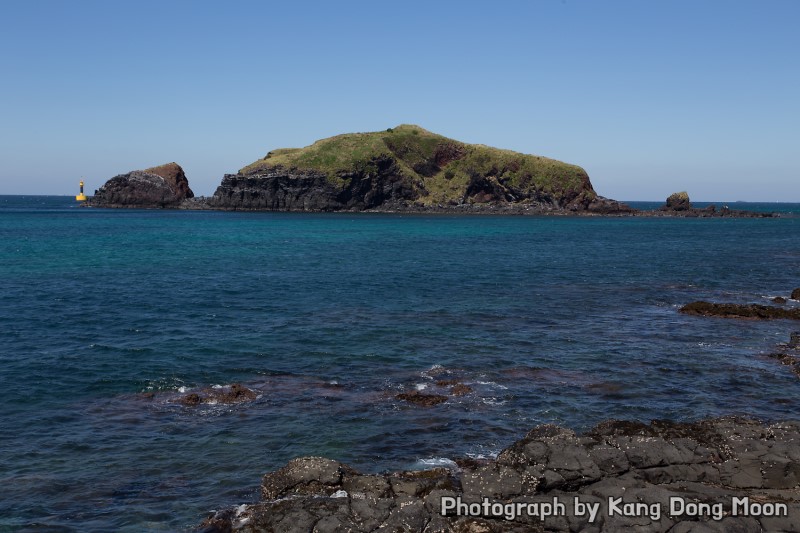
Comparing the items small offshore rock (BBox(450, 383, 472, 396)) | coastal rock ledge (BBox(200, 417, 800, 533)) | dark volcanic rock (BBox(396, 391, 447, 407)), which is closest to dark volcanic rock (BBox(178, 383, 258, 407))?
dark volcanic rock (BBox(396, 391, 447, 407))

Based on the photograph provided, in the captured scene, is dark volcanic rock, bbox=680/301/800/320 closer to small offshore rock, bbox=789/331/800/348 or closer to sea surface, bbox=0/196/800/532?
sea surface, bbox=0/196/800/532

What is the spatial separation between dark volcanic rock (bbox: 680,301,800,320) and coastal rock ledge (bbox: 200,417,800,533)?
2729 centimetres

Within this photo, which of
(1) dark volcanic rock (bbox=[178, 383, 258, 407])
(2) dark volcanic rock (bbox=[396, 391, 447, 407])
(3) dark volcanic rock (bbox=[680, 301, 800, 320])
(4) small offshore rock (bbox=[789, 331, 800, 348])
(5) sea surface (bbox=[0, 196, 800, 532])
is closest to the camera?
(5) sea surface (bbox=[0, 196, 800, 532])

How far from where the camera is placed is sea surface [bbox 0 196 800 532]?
21172 mm

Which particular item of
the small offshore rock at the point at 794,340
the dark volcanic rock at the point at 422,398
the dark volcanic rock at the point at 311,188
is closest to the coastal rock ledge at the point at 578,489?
the dark volcanic rock at the point at 422,398

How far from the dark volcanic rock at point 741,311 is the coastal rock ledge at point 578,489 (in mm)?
27287

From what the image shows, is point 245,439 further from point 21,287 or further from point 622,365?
point 21,287

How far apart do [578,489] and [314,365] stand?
18200 mm

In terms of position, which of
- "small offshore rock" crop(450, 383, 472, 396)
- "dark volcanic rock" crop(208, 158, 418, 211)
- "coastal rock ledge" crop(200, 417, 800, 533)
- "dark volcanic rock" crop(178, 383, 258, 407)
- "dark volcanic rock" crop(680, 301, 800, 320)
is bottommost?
"dark volcanic rock" crop(178, 383, 258, 407)

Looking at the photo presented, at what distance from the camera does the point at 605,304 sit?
51156 mm

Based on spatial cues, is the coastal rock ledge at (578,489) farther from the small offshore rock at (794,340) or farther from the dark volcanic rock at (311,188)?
the dark volcanic rock at (311,188)

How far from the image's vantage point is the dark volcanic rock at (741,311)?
4503 centimetres

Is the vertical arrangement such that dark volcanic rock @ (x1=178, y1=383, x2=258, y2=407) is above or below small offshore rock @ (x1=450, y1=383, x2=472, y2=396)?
below

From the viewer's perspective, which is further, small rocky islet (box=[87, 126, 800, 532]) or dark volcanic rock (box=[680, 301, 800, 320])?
dark volcanic rock (box=[680, 301, 800, 320])
